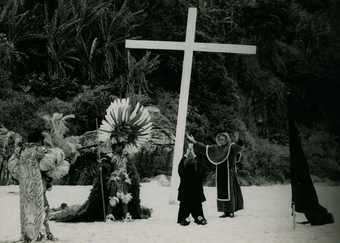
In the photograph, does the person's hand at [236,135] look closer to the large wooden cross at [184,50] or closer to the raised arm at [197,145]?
the raised arm at [197,145]

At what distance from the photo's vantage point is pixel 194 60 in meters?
8.74

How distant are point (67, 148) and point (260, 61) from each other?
2.35m

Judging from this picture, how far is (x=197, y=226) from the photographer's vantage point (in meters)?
8.45

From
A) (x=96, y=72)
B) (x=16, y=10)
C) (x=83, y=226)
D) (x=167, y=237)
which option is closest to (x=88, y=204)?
(x=83, y=226)

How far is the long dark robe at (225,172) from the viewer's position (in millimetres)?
8531

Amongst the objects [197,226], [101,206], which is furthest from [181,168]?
[101,206]

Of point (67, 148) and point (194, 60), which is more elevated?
point (194, 60)

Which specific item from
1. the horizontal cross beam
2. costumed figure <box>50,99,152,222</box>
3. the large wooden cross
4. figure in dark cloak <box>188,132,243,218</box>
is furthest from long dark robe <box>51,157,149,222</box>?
the horizontal cross beam

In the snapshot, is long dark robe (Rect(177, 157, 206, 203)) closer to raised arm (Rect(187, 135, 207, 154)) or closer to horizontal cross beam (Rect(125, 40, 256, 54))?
raised arm (Rect(187, 135, 207, 154))

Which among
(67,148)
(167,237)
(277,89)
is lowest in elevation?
(167,237)

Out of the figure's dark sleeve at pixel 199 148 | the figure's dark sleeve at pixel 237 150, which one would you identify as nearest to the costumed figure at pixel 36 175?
the figure's dark sleeve at pixel 199 148

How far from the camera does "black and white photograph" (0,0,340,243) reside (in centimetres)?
845

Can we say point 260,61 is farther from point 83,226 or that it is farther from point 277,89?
point 83,226

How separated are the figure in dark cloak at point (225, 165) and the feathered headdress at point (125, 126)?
22.0 inches
